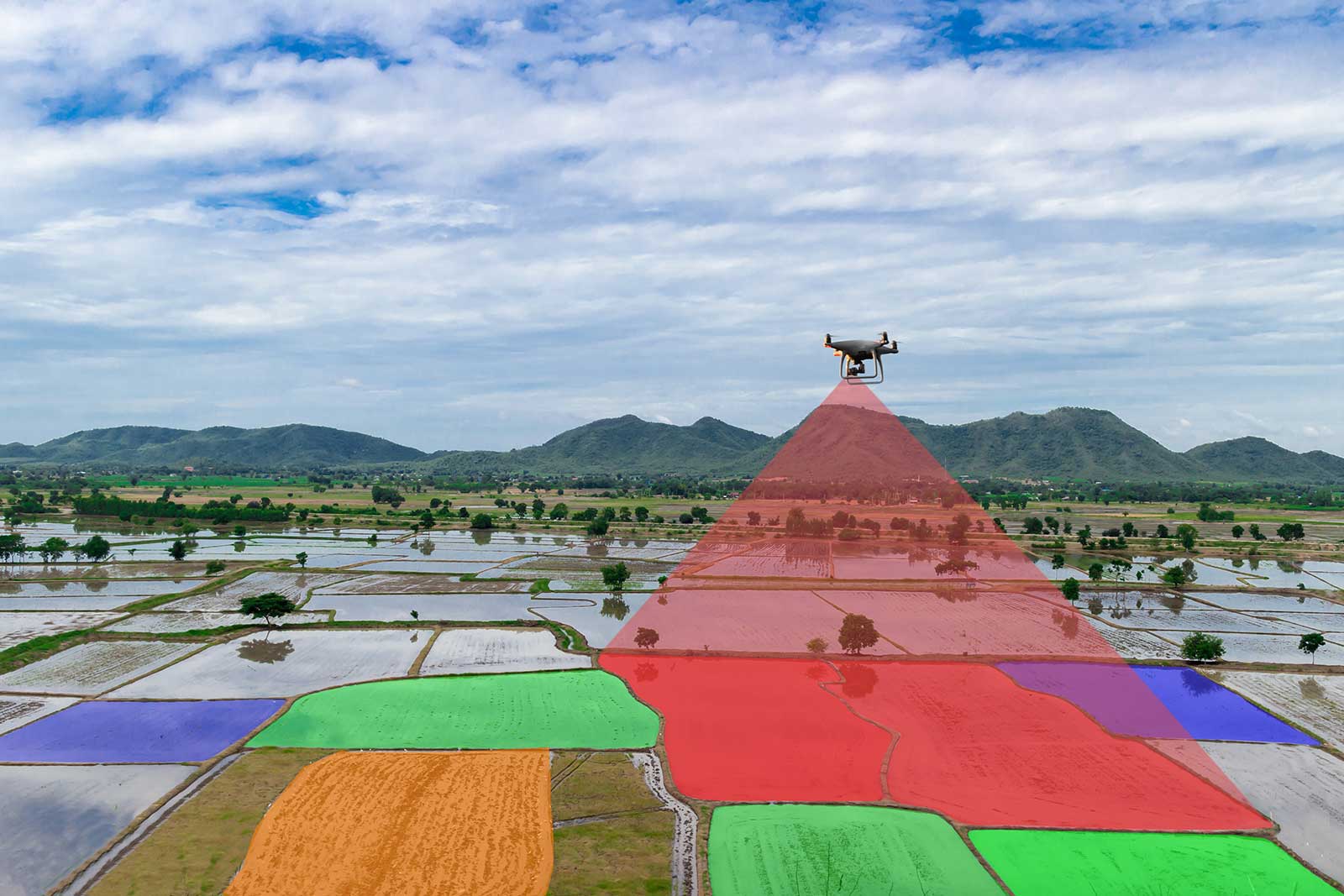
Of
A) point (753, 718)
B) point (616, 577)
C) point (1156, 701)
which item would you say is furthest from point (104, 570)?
Result: point (1156, 701)

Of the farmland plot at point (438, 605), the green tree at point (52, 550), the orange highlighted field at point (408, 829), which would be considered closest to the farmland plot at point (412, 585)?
the farmland plot at point (438, 605)

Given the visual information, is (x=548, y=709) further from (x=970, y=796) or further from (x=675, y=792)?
(x=970, y=796)

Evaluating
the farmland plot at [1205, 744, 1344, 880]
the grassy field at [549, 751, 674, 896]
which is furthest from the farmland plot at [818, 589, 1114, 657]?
the grassy field at [549, 751, 674, 896]

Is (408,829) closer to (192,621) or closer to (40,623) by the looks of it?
(192,621)

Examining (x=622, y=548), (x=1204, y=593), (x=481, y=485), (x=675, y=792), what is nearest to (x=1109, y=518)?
(x=1204, y=593)
